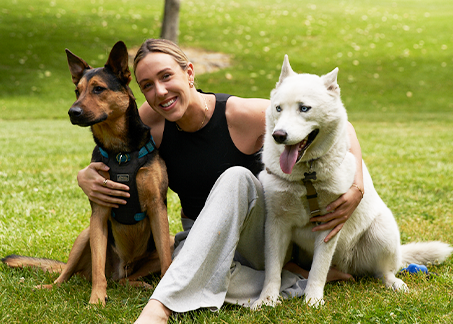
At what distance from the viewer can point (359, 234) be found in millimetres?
3186

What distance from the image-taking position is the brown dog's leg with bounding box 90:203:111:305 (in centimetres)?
296

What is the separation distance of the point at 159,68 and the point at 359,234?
72.5 inches

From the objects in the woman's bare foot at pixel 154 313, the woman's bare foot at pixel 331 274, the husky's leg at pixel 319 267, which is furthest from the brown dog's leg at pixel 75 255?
the husky's leg at pixel 319 267

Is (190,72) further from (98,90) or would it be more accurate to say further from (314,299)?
(314,299)

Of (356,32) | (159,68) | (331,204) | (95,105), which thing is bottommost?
(331,204)

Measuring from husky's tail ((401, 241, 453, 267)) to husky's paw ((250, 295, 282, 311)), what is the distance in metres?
1.29

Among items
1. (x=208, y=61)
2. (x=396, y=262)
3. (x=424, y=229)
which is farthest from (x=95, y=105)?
(x=208, y=61)

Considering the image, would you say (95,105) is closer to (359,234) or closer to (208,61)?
(359,234)

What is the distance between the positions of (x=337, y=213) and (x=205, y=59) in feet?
59.1

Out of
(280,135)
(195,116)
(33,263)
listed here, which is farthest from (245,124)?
(33,263)

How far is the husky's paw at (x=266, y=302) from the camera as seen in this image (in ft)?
9.11

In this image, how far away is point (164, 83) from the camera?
3.10 meters

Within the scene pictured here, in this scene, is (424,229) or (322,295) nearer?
(322,295)

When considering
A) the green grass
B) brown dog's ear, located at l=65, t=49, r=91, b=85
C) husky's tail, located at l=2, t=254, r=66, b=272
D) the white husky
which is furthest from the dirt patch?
the white husky
